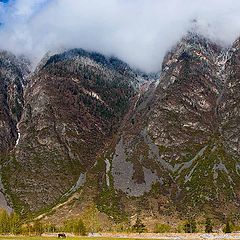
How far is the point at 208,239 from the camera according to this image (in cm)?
14725
